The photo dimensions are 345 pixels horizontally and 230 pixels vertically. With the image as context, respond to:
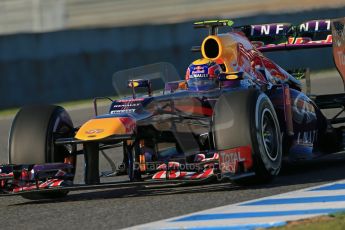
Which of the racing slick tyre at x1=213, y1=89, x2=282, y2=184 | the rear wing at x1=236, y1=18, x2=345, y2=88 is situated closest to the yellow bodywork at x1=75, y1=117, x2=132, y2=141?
the racing slick tyre at x1=213, y1=89, x2=282, y2=184

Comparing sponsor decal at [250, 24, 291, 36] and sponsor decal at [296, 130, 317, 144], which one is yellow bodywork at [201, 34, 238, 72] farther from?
sponsor decal at [250, 24, 291, 36]

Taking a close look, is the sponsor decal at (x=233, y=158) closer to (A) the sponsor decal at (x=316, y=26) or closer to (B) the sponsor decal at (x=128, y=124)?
(B) the sponsor decal at (x=128, y=124)

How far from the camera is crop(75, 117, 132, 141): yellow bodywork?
29.9ft

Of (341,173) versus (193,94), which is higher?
(193,94)

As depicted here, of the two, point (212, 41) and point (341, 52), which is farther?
point (341, 52)

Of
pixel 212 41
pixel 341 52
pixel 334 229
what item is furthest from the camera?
pixel 341 52

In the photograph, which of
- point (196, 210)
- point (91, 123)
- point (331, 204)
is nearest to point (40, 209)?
point (91, 123)

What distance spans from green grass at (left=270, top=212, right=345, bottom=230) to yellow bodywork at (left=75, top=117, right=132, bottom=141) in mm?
2240

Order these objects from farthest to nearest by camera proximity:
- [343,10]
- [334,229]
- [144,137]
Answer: [343,10] < [144,137] < [334,229]

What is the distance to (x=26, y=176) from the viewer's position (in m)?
9.27

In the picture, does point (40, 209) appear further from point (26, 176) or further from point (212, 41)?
point (212, 41)

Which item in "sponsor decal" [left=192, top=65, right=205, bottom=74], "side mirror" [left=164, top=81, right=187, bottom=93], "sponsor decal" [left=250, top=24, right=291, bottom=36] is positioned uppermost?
"sponsor decal" [left=250, top=24, right=291, bottom=36]

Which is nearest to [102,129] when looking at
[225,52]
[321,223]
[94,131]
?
[94,131]

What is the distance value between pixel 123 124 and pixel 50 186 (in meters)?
0.84
